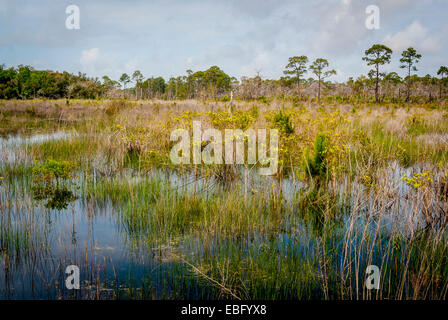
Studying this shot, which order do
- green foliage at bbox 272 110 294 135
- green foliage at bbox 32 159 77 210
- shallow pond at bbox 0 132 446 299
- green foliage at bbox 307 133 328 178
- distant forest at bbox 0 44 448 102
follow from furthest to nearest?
distant forest at bbox 0 44 448 102 < green foliage at bbox 272 110 294 135 < green foliage at bbox 307 133 328 178 < green foliage at bbox 32 159 77 210 < shallow pond at bbox 0 132 446 299

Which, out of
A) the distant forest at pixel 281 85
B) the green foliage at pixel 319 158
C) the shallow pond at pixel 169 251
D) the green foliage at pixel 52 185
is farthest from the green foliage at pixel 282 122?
the distant forest at pixel 281 85

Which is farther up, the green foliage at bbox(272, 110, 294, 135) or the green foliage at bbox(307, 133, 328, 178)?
the green foliage at bbox(272, 110, 294, 135)

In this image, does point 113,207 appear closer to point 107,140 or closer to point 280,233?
point 280,233

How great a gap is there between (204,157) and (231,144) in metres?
0.74

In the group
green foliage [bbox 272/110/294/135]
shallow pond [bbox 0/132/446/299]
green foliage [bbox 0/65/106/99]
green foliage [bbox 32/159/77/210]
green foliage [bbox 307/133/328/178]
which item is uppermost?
green foliage [bbox 0/65/106/99]

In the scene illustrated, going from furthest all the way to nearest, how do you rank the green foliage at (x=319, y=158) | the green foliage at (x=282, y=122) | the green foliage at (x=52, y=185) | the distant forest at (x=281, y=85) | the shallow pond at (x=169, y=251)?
the distant forest at (x=281, y=85) → the green foliage at (x=282, y=122) → the green foliage at (x=319, y=158) → the green foliage at (x=52, y=185) → the shallow pond at (x=169, y=251)

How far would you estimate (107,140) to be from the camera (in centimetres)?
901

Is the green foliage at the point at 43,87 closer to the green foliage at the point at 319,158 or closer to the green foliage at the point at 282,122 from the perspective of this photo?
the green foliage at the point at 282,122

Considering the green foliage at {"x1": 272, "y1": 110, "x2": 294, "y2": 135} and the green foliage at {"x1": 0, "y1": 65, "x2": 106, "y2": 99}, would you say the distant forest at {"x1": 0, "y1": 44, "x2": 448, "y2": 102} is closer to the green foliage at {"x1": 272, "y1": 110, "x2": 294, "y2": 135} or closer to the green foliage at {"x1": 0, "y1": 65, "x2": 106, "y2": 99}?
the green foliage at {"x1": 0, "y1": 65, "x2": 106, "y2": 99}

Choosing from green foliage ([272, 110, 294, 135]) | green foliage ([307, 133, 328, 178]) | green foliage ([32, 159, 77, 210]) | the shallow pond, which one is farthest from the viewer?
green foliage ([272, 110, 294, 135])

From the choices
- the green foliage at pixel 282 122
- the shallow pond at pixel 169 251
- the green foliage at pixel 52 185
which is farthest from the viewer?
the green foliage at pixel 282 122

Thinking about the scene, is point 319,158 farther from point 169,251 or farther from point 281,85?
point 281,85

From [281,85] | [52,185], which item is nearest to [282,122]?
[52,185]

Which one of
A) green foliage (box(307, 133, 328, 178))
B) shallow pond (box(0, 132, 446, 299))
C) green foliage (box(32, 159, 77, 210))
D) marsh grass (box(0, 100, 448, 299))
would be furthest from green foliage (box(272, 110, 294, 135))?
green foliage (box(32, 159, 77, 210))
